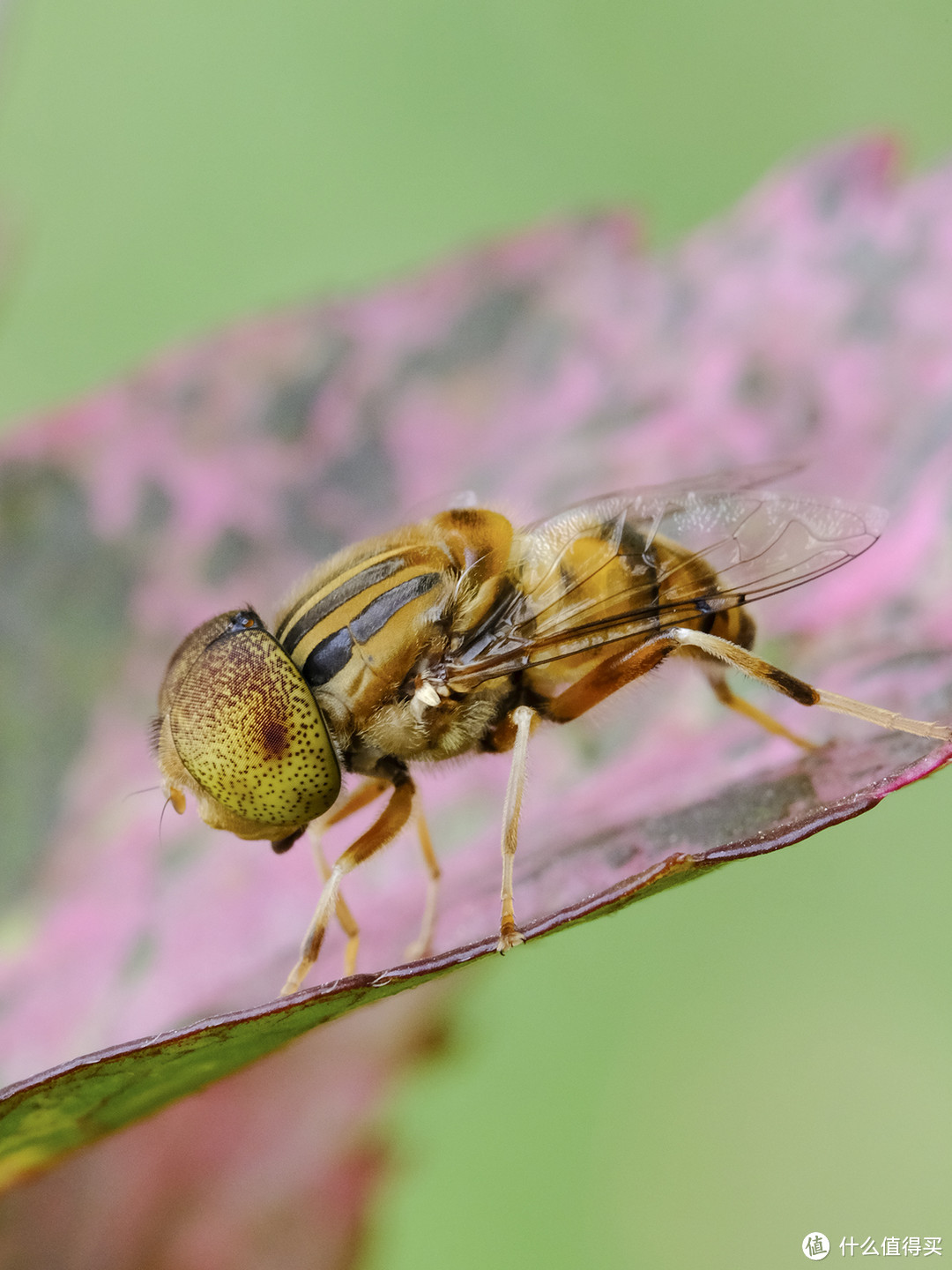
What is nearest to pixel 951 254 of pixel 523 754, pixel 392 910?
pixel 523 754

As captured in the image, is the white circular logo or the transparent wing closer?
the transparent wing

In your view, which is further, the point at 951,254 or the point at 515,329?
the point at 515,329

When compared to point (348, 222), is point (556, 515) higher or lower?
lower

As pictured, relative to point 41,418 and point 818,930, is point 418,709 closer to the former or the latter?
point 41,418

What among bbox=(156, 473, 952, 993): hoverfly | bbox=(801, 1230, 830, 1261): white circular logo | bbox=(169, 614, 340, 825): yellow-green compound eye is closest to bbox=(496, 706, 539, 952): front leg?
bbox=(156, 473, 952, 993): hoverfly

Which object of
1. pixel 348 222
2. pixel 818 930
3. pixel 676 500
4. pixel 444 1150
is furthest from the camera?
pixel 348 222

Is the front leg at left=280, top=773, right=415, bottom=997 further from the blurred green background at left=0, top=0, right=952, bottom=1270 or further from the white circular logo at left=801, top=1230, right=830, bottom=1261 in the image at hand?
the white circular logo at left=801, top=1230, right=830, bottom=1261

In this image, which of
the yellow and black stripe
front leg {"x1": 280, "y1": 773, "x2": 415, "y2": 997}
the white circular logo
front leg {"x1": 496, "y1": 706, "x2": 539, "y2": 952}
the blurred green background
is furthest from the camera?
the blurred green background
